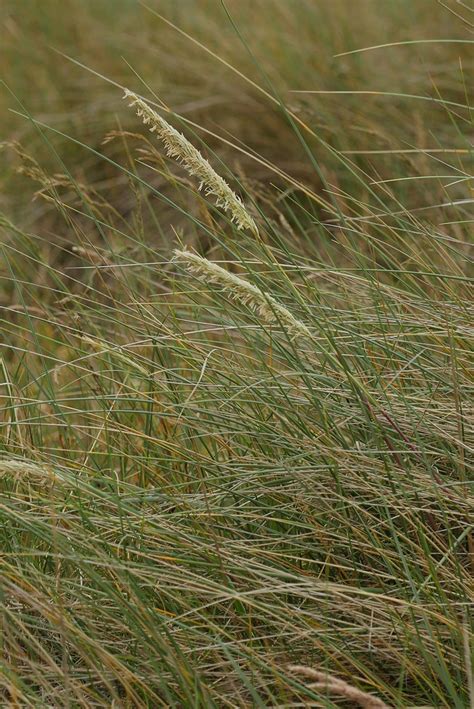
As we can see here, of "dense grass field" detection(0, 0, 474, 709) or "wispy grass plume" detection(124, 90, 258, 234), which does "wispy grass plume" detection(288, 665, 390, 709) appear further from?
"wispy grass plume" detection(124, 90, 258, 234)

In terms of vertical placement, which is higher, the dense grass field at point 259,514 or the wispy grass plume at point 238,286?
the wispy grass plume at point 238,286

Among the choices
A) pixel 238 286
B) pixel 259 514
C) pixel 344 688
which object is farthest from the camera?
pixel 259 514

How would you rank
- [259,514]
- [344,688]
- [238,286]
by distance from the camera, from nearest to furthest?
[344,688] → [238,286] → [259,514]

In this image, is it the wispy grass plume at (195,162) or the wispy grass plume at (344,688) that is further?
the wispy grass plume at (195,162)

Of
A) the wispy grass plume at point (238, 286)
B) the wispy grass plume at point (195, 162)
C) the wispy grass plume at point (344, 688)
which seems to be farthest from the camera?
the wispy grass plume at point (195, 162)

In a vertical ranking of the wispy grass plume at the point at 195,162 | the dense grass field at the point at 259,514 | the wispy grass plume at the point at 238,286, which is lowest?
the dense grass field at the point at 259,514

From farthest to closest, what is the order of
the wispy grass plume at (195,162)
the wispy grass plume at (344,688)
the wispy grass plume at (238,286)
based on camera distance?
the wispy grass plume at (195,162) → the wispy grass plume at (238,286) → the wispy grass plume at (344,688)

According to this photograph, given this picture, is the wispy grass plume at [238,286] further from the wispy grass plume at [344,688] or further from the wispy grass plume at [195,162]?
the wispy grass plume at [344,688]

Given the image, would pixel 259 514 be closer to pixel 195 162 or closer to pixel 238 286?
pixel 238 286

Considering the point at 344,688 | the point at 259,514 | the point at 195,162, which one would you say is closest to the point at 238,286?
the point at 195,162

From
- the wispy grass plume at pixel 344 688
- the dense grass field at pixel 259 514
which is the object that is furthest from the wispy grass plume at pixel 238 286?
the wispy grass plume at pixel 344 688

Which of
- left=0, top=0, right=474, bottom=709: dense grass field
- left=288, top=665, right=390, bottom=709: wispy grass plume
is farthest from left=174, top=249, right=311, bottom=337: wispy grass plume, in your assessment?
left=288, top=665, right=390, bottom=709: wispy grass plume

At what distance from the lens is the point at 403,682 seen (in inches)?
60.7

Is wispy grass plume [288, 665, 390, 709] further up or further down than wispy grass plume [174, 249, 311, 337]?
further down
